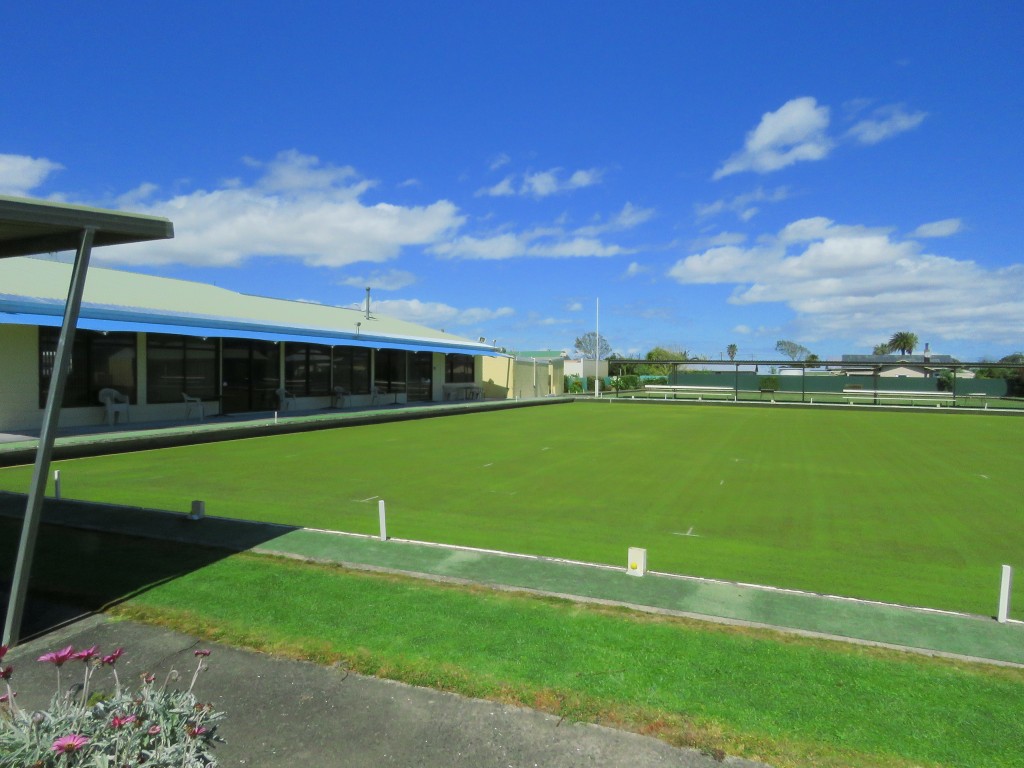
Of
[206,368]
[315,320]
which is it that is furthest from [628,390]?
[206,368]

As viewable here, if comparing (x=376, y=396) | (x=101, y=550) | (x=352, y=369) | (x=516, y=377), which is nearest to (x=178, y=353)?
(x=352, y=369)

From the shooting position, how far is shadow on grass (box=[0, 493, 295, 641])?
203 inches

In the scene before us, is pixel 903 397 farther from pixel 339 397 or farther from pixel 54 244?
pixel 54 244

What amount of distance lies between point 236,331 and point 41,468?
1710 centimetres

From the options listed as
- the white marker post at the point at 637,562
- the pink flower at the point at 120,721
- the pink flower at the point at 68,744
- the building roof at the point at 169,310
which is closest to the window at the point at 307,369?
the building roof at the point at 169,310

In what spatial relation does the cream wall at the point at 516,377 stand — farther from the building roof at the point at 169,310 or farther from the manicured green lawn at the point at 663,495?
the manicured green lawn at the point at 663,495

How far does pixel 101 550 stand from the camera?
6.43 m

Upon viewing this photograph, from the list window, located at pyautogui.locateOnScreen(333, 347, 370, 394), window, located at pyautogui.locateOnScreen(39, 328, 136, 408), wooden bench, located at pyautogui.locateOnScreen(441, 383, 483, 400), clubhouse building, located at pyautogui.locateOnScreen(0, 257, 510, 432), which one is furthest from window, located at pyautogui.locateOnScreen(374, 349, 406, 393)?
window, located at pyautogui.locateOnScreen(39, 328, 136, 408)

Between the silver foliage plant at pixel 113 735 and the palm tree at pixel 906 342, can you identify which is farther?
the palm tree at pixel 906 342

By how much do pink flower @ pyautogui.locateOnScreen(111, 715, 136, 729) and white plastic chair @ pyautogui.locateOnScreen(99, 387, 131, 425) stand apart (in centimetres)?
1806

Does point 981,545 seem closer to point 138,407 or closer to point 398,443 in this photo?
point 398,443

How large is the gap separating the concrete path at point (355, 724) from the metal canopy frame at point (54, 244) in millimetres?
469

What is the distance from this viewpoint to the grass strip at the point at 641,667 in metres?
3.38

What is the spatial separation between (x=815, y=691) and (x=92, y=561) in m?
6.09
